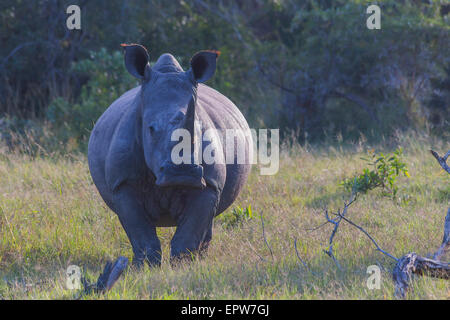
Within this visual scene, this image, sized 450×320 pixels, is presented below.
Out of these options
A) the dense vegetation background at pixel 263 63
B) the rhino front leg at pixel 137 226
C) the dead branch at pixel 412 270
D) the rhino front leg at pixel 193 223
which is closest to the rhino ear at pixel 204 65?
the rhino front leg at pixel 193 223

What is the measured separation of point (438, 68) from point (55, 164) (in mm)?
6505

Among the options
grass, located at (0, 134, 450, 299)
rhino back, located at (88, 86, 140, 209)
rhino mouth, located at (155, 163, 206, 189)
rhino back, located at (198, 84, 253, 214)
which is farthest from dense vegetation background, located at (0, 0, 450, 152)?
rhino mouth, located at (155, 163, 206, 189)

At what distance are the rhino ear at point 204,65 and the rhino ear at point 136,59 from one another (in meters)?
0.36

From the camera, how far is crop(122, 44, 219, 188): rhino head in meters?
3.78

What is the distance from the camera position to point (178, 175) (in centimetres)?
376

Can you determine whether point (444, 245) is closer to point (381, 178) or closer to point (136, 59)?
point (136, 59)

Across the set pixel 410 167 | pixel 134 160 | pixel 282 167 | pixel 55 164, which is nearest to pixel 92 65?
pixel 55 164

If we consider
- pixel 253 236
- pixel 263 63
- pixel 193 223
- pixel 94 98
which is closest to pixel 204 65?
pixel 193 223

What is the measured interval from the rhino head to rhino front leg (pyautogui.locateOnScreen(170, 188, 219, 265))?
42cm

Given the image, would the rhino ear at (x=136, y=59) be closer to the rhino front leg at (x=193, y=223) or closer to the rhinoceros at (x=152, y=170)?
the rhinoceros at (x=152, y=170)

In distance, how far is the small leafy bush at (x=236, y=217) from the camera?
19.4 feet

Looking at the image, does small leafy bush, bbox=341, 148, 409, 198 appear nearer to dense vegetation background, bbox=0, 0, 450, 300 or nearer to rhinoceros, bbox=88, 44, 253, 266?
dense vegetation background, bbox=0, 0, 450, 300

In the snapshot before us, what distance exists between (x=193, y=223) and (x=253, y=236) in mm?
1171

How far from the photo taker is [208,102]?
509 centimetres
